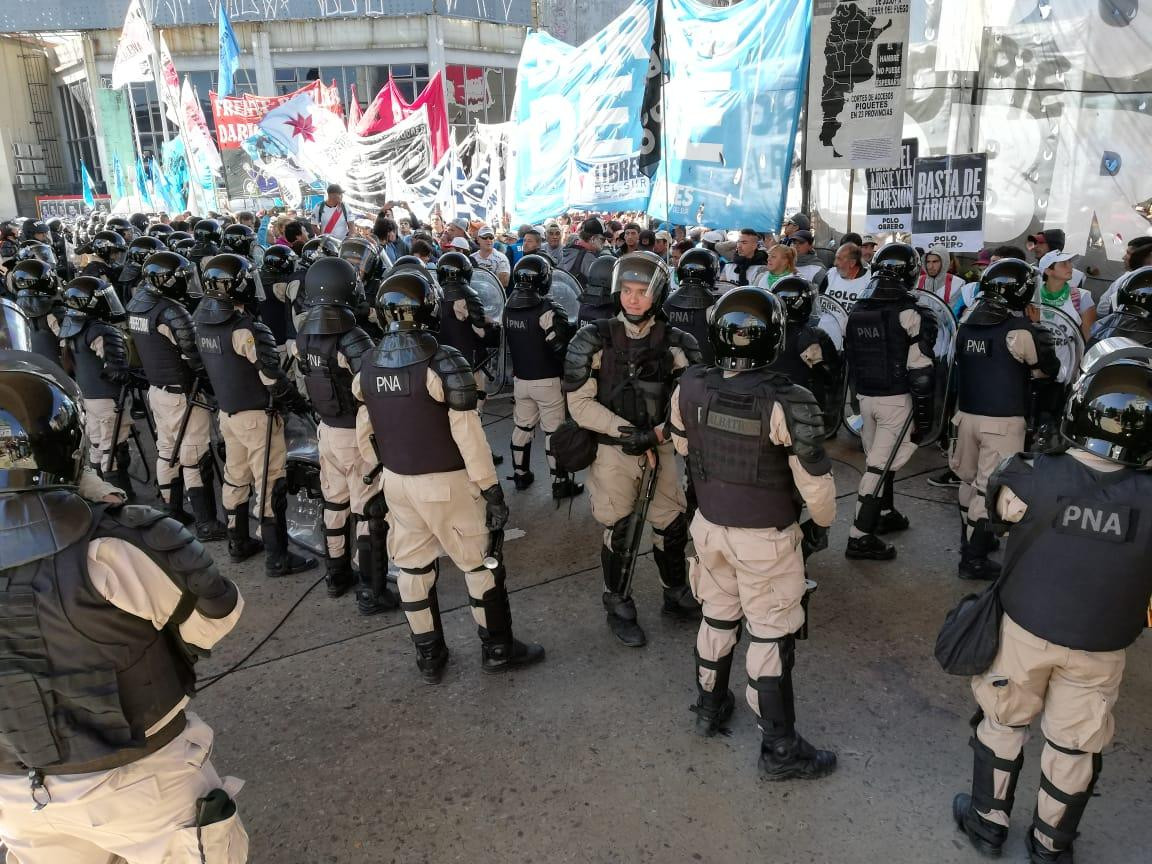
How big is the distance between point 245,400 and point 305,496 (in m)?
1.38

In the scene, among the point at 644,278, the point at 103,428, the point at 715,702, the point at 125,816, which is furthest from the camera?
the point at 103,428

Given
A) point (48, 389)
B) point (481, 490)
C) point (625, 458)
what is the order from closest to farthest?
point (48, 389) < point (481, 490) < point (625, 458)

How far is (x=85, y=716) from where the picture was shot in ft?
7.02

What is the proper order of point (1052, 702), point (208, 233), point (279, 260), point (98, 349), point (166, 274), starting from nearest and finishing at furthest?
point (1052, 702), point (166, 274), point (98, 349), point (279, 260), point (208, 233)

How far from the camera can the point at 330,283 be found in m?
5.08

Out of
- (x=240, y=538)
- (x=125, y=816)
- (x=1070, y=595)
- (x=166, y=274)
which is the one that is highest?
(x=166, y=274)

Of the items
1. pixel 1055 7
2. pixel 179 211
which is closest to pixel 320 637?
pixel 1055 7

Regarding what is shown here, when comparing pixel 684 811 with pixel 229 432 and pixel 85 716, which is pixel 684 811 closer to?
pixel 85 716

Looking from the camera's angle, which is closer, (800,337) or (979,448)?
(979,448)

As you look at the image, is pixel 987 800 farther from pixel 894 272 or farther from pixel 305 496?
pixel 305 496

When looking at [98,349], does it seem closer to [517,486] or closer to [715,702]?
[517,486]

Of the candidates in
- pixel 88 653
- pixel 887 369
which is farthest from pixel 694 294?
pixel 88 653

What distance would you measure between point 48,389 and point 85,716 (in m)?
0.91

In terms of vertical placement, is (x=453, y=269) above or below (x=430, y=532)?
above
